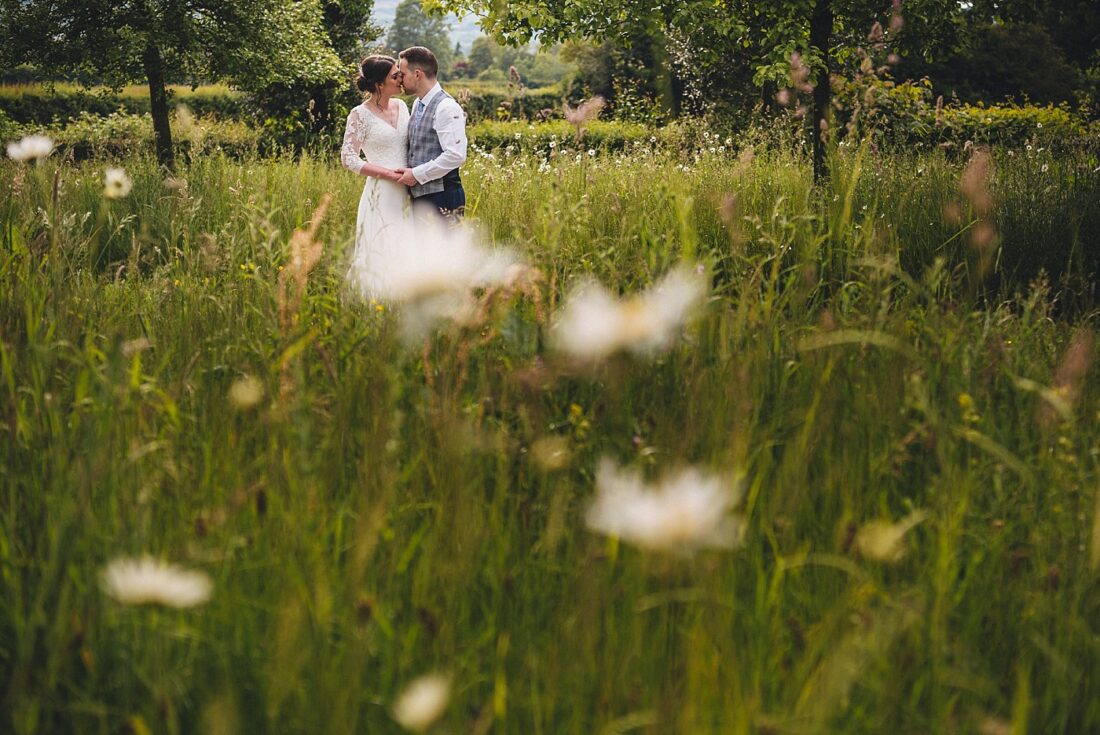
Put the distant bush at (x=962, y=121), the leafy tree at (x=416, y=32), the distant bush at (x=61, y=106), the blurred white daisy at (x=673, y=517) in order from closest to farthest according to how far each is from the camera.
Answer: the blurred white daisy at (x=673, y=517) → the distant bush at (x=962, y=121) → the distant bush at (x=61, y=106) → the leafy tree at (x=416, y=32)

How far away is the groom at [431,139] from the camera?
5.36 m

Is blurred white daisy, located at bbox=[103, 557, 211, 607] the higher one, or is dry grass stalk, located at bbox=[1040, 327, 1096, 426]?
blurred white daisy, located at bbox=[103, 557, 211, 607]

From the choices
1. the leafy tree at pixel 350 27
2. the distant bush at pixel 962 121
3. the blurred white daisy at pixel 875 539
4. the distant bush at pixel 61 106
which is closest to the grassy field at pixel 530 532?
the blurred white daisy at pixel 875 539

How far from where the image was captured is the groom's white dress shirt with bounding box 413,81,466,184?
533 centimetres

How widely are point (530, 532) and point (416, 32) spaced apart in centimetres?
12296

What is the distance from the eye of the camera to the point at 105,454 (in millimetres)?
1577

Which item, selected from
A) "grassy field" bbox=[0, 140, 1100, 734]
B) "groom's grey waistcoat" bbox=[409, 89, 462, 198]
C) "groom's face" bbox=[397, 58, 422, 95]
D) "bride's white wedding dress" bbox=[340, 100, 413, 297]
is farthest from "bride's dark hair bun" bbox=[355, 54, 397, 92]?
"grassy field" bbox=[0, 140, 1100, 734]

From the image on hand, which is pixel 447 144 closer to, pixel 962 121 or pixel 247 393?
pixel 247 393

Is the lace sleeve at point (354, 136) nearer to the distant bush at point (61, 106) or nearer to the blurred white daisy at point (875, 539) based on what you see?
the blurred white daisy at point (875, 539)

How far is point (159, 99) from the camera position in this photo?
31.0 feet

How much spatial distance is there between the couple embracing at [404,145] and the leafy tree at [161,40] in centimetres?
383

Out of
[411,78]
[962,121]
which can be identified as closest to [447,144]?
[411,78]

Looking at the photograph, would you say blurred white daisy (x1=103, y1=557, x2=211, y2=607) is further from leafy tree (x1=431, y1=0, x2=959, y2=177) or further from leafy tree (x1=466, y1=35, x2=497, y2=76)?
leafy tree (x1=466, y1=35, x2=497, y2=76)

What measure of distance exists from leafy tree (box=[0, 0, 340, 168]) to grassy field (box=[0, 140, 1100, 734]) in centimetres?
703
